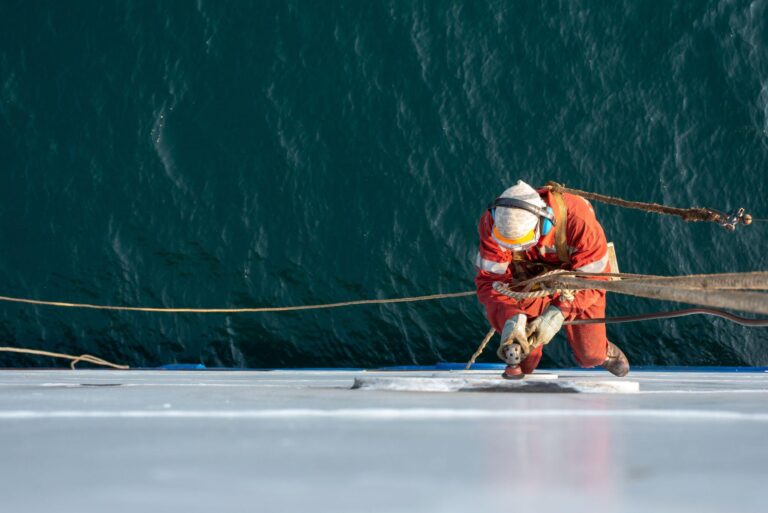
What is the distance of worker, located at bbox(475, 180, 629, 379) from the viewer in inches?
98.7

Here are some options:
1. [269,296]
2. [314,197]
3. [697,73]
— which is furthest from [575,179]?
[269,296]

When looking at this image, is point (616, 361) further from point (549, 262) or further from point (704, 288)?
point (704, 288)

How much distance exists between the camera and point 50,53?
6.01 m

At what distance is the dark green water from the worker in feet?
9.17

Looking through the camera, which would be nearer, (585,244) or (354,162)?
(585,244)

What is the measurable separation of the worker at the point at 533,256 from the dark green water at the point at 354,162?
279 centimetres

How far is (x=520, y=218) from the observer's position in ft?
8.18

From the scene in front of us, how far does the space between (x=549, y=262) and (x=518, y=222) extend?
29 centimetres

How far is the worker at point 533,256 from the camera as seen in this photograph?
2.51 meters

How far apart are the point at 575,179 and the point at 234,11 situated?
7.29ft

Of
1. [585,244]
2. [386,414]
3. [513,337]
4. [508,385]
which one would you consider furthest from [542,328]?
[386,414]

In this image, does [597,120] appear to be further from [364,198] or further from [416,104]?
[364,198]

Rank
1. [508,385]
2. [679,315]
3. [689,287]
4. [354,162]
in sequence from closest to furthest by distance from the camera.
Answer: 1. [689,287]
2. [508,385]
3. [679,315]
4. [354,162]

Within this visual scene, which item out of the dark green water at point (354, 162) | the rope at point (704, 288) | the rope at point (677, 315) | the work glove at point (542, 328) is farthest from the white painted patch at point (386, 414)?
the dark green water at point (354, 162)
